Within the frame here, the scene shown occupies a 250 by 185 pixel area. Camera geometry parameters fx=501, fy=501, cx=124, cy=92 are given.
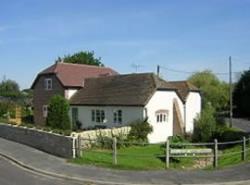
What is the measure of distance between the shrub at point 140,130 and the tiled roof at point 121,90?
173 centimetres

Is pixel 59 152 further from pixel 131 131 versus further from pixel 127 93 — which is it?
pixel 127 93

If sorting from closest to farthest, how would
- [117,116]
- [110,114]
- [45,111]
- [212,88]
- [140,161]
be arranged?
[140,161]
[117,116]
[110,114]
[45,111]
[212,88]

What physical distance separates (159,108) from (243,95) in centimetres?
3961

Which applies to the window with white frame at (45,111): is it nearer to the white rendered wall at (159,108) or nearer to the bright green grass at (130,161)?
the white rendered wall at (159,108)

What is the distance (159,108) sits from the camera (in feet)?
135

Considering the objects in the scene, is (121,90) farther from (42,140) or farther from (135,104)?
(42,140)

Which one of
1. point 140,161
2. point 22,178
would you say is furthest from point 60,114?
point 22,178

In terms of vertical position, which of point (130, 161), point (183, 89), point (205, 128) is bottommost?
point (130, 161)

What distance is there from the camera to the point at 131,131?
3634 centimetres

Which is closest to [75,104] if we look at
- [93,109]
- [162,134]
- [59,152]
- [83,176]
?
[93,109]

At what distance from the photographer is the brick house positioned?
159 feet

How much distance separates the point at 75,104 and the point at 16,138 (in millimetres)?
14981

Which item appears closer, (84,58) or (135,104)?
(135,104)

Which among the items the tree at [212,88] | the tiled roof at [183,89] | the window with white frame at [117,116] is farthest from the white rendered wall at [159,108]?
the tree at [212,88]
